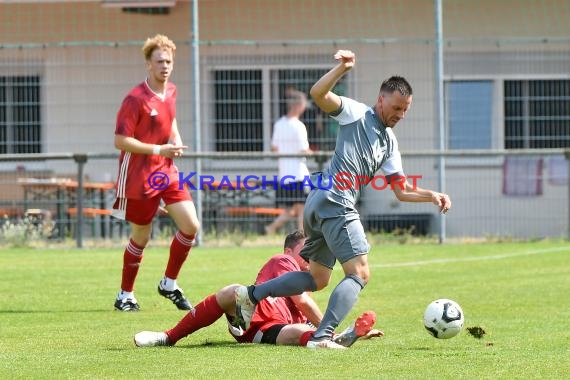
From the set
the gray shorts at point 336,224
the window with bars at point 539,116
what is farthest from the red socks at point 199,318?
the window with bars at point 539,116

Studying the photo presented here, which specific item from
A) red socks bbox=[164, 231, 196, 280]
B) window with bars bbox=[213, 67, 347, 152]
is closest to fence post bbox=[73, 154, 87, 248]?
window with bars bbox=[213, 67, 347, 152]

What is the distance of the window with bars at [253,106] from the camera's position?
63.9 ft

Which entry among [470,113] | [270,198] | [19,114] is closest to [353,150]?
[270,198]

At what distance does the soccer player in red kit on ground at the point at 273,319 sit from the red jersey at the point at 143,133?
2387mm

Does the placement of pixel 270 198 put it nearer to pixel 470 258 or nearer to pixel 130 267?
pixel 470 258

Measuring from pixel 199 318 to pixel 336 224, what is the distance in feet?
3.54

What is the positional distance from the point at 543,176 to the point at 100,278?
27.0 feet

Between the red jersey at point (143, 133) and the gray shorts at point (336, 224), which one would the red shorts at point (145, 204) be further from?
the gray shorts at point (336, 224)

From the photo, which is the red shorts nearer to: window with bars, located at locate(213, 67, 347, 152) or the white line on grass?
the white line on grass

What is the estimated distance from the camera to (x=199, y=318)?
8.26m

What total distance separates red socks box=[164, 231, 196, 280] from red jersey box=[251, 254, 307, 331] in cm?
221

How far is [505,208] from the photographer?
1906 centimetres

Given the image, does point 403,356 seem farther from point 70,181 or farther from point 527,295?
point 70,181

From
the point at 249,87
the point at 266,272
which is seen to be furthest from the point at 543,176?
the point at 266,272
